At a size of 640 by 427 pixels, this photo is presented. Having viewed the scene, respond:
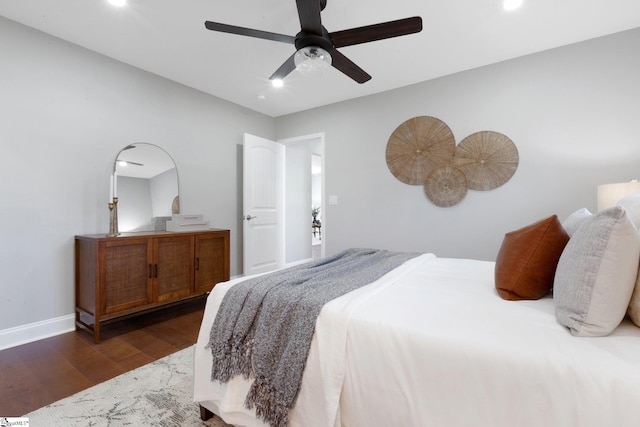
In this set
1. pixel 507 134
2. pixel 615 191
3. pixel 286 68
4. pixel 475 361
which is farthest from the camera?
pixel 507 134

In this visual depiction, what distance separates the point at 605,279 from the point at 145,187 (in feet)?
11.5

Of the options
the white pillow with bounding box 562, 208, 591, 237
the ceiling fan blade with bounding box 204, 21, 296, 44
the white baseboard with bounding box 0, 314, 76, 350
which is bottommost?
the white baseboard with bounding box 0, 314, 76, 350

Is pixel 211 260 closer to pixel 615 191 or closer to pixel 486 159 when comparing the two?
pixel 486 159

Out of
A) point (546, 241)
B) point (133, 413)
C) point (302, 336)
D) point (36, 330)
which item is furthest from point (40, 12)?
point (546, 241)

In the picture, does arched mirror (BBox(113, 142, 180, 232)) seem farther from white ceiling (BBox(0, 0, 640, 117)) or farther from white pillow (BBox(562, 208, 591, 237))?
white pillow (BBox(562, 208, 591, 237))

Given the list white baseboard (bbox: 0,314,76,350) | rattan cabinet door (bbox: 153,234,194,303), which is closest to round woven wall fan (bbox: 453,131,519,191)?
rattan cabinet door (bbox: 153,234,194,303)

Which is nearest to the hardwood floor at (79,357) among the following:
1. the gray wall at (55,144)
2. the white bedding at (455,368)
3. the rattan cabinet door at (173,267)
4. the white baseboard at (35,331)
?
the white baseboard at (35,331)

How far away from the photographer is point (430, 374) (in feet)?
2.87

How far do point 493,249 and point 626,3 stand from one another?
2.16 meters

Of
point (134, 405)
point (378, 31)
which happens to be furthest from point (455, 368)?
point (378, 31)

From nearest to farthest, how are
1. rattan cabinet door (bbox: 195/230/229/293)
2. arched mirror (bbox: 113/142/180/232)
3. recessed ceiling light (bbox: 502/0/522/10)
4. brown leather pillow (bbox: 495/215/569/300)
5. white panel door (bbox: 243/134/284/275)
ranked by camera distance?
brown leather pillow (bbox: 495/215/569/300), recessed ceiling light (bbox: 502/0/522/10), arched mirror (bbox: 113/142/180/232), rattan cabinet door (bbox: 195/230/229/293), white panel door (bbox: 243/134/284/275)

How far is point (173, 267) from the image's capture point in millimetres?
2791

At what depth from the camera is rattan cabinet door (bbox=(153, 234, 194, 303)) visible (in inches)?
105

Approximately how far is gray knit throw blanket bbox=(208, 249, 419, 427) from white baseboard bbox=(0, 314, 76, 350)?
85.0 inches
